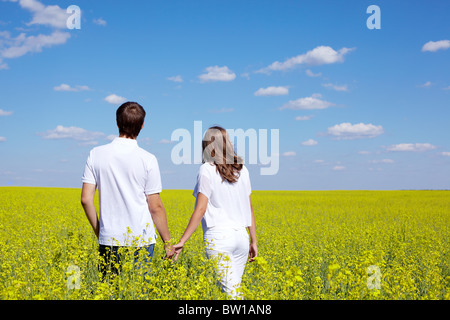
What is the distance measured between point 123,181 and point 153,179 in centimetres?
28

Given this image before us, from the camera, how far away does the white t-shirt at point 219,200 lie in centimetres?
355

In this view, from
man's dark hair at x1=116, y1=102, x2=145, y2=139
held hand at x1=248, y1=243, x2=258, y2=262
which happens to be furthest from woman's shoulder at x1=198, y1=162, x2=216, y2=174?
held hand at x1=248, y1=243, x2=258, y2=262

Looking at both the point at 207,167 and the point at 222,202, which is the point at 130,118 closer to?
the point at 207,167

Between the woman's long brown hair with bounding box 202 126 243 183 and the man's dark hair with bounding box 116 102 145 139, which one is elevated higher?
the man's dark hair with bounding box 116 102 145 139

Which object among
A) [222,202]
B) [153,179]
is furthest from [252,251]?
[153,179]

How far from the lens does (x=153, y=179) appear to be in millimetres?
3650

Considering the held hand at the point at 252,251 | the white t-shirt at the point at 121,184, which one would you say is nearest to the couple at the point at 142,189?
the white t-shirt at the point at 121,184

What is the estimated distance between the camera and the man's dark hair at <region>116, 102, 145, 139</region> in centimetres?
354

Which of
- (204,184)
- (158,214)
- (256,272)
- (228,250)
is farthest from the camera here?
(256,272)

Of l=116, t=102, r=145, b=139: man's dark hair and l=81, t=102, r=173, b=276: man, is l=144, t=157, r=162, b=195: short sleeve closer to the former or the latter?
l=81, t=102, r=173, b=276: man

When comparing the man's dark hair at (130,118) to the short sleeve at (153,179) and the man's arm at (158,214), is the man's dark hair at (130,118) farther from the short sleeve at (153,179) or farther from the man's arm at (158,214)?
the man's arm at (158,214)
